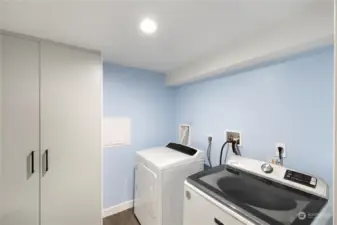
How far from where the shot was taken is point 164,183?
5.74ft

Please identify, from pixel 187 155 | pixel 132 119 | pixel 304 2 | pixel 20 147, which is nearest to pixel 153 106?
pixel 132 119

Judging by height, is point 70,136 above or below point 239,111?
below

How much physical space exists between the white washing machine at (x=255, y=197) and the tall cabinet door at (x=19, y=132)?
1.34 meters

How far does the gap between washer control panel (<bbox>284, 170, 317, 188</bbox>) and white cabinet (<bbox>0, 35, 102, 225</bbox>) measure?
1749mm

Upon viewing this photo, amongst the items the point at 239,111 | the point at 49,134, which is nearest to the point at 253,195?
the point at 239,111

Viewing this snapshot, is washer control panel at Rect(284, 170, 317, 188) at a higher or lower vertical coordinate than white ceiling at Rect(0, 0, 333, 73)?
lower

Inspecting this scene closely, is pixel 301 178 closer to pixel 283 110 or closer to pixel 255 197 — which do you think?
pixel 255 197

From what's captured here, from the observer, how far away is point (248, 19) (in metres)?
1.22

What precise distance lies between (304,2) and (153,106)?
2.05 meters

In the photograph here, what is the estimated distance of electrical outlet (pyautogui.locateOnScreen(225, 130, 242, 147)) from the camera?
1.97 meters

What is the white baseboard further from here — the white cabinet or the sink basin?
the sink basin

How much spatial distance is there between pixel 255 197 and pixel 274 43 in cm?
118

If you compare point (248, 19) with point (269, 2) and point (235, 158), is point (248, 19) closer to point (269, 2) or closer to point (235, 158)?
point (269, 2)

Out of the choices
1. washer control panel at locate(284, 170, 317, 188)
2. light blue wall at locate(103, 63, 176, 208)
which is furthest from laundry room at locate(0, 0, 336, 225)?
light blue wall at locate(103, 63, 176, 208)
